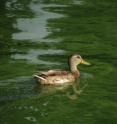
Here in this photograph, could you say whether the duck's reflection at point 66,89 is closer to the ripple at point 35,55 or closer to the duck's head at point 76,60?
the duck's head at point 76,60

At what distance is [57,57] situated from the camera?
21.4m

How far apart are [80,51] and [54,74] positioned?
3850mm

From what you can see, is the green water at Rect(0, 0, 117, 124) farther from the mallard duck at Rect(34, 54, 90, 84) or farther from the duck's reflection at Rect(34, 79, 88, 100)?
the mallard duck at Rect(34, 54, 90, 84)

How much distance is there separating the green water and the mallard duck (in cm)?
21

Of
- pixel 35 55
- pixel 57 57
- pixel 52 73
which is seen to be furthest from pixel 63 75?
pixel 35 55

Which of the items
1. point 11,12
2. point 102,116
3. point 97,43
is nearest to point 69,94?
point 102,116

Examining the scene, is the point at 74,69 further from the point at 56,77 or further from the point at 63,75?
the point at 56,77

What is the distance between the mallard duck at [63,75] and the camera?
18.6 m

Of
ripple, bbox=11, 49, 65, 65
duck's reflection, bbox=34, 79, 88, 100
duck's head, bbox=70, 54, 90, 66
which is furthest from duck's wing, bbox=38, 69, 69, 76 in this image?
ripple, bbox=11, 49, 65, 65

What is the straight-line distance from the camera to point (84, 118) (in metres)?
16.0

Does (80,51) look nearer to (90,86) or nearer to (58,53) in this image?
(58,53)

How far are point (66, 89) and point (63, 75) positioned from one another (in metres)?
0.57

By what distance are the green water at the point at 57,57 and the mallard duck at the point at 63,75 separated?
8.2 inches

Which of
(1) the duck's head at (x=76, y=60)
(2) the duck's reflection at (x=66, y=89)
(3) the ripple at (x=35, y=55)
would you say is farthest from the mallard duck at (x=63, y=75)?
(3) the ripple at (x=35, y=55)
